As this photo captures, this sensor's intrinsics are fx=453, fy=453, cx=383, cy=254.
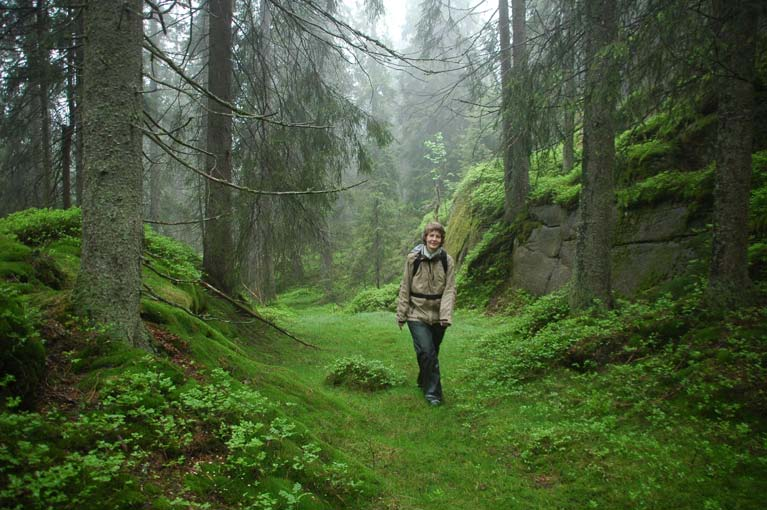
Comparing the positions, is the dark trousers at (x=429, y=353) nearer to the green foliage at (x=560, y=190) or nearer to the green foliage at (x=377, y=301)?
the green foliage at (x=560, y=190)

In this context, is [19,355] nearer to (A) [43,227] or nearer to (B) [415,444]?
(B) [415,444]

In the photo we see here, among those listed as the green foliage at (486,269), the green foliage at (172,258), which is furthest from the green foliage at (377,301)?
the green foliage at (172,258)

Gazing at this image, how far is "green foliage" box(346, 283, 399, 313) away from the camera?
16.8 meters

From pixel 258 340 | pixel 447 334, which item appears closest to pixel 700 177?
pixel 447 334

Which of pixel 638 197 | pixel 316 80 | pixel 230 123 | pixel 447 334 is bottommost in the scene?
pixel 447 334

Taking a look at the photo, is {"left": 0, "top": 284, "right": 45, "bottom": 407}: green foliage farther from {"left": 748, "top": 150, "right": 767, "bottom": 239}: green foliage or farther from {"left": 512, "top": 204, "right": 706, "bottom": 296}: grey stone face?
{"left": 512, "top": 204, "right": 706, "bottom": 296}: grey stone face

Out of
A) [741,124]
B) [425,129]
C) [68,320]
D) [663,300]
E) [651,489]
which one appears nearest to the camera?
[651,489]

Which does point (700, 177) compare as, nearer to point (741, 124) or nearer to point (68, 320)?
point (741, 124)

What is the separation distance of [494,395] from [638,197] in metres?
5.79

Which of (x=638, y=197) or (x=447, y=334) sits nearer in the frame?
(x=638, y=197)

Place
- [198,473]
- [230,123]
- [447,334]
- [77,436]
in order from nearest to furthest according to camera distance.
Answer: [77,436]
[198,473]
[230,123]
[447,334]

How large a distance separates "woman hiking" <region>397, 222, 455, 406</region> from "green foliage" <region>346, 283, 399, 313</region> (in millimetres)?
10153

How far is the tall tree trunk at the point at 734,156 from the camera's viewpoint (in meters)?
4.92

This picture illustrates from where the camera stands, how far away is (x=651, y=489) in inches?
125
